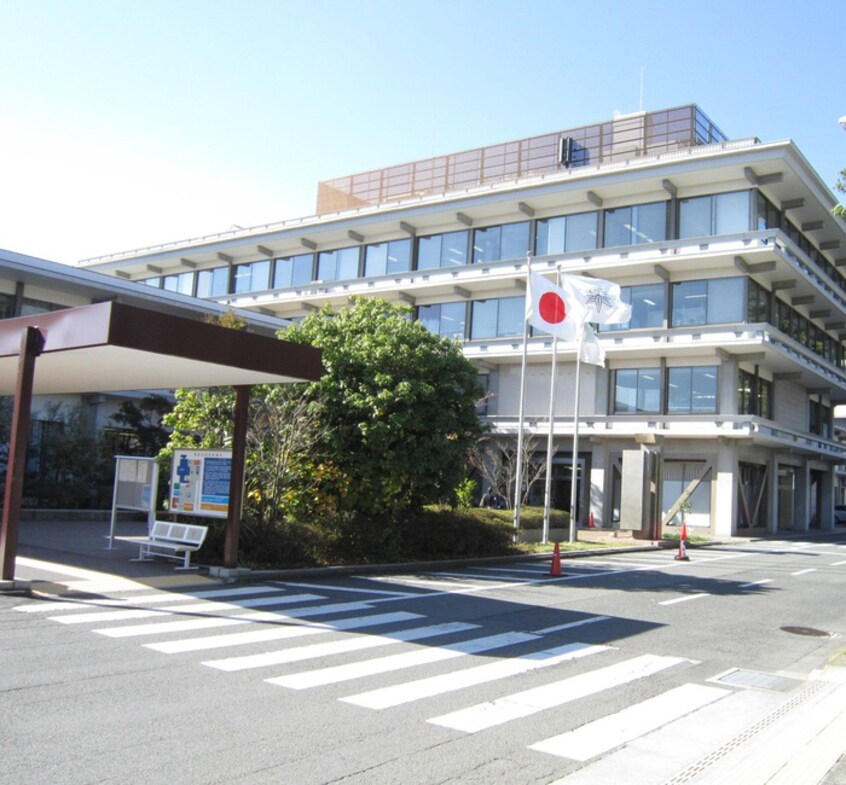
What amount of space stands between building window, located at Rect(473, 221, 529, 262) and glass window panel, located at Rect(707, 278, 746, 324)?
9720 mm

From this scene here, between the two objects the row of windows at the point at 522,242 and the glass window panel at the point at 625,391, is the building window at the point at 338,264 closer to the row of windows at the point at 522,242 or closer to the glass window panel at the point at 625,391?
the row of windows at the point at 522,242

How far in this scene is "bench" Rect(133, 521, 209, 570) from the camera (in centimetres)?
1493

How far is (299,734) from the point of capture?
6152 mm

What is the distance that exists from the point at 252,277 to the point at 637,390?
2653 cm

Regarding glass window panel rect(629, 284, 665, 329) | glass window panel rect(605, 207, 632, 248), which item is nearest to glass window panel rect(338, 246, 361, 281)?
glass window panel rect(605, 207, 632, 248)

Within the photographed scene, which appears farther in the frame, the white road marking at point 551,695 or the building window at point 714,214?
the building window at point 714,214

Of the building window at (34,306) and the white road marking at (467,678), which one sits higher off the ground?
the building window at (34,306)

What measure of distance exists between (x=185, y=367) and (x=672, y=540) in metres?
22.6

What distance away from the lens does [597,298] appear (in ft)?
86.5

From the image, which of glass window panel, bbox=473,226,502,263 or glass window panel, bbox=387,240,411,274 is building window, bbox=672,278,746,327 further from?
glass window panel, bbox=387,240,411,274

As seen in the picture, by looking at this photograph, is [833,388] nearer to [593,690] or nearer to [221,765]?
[593,690]

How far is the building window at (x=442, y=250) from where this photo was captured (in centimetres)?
4522

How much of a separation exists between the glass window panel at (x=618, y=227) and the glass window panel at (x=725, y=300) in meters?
4.66

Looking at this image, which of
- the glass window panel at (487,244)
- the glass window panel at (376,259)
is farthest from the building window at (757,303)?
the glass window panel at (376,259)
